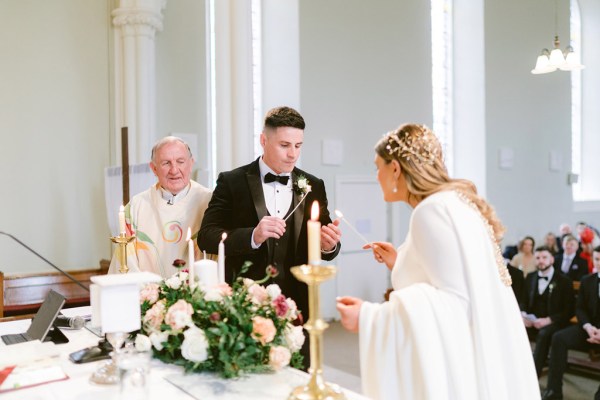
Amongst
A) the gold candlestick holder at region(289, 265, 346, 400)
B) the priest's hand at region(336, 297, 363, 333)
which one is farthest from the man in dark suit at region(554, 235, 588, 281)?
the gold candlestick holder at region(289, 265, 346, 400)

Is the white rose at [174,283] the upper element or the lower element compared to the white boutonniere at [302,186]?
lower

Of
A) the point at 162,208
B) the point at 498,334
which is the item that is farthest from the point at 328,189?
the point at 498,334

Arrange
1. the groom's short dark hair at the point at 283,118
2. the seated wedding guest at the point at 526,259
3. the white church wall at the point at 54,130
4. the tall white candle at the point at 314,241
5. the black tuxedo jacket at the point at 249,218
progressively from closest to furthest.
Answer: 1. the tall white candle at the point at 314,241
2. the groom's short dark hair at the point at 283,118
3. the black tuxedo jacket at the point at 249,218
4. the white church wall at the point at 54,130
5. the seated wedding guest at the point at 526,259

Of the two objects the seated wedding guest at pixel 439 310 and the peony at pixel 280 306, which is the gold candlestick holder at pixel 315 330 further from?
the seated wedding guest at pixel 439 310

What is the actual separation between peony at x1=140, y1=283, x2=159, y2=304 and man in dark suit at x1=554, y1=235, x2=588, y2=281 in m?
6.24

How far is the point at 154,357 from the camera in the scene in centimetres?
194

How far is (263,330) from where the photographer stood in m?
1.68

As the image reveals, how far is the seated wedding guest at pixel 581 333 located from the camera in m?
4.78

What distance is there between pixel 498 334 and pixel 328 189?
228 inches

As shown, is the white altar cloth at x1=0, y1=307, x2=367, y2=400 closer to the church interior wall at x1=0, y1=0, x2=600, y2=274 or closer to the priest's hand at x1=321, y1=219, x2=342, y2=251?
the priest's hand at x1=321, y1=219, x2=342, y2=251

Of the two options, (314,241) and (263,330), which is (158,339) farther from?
(314,241)

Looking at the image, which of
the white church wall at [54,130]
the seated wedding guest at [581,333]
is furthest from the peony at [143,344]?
the white church wall at [54,130]

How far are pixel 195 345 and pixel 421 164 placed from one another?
96 centimetres

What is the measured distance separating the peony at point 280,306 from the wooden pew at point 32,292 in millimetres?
3446
